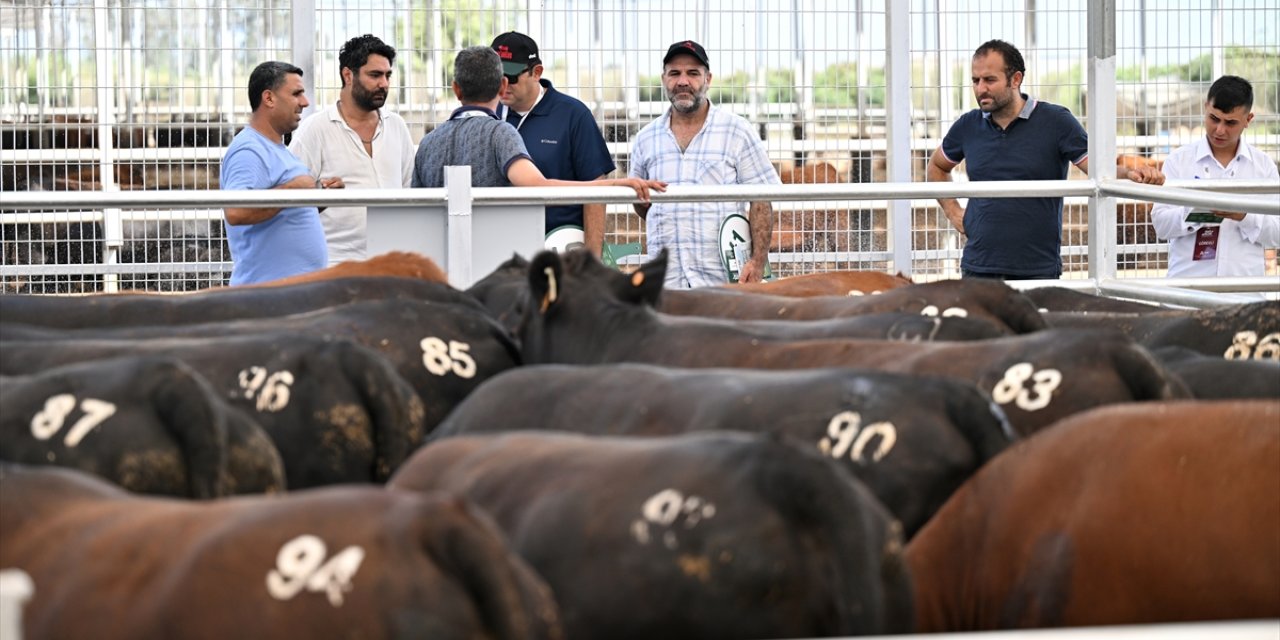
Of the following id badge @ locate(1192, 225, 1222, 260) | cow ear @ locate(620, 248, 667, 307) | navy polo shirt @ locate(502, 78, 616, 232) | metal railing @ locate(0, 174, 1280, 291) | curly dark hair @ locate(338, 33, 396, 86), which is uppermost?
curly dark hair @ locate(338, 33, 396, 86)

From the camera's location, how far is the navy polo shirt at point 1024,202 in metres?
8.27

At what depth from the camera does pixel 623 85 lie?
11445mm

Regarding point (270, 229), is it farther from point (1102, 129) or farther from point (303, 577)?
point (303, 577)

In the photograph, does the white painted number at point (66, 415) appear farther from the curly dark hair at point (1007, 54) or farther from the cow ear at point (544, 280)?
the curly dark hair at point (1007, 54)

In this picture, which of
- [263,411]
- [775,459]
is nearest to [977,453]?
[775,459]

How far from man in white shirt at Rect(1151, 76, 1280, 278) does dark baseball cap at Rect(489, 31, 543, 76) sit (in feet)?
9.64

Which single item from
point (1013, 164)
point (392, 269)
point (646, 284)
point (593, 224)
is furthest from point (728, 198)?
point (646, 284)

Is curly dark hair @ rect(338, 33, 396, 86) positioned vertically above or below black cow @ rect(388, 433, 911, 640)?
above

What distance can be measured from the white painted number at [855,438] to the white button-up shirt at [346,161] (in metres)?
4.92

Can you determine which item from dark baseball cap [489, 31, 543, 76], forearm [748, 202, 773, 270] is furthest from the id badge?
dark baseball cap [489, 31, 543, 76]

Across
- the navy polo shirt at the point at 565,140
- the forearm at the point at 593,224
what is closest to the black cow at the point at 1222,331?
the forearm at the point at 593,224

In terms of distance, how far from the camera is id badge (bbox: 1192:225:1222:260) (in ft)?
28.5

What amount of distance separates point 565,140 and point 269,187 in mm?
1528

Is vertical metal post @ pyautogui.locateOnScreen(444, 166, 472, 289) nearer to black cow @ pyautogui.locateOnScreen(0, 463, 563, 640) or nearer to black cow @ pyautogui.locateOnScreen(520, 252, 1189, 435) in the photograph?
black cow @ pyautogui.locateOnScreen(520, 252, 1189, 435)
